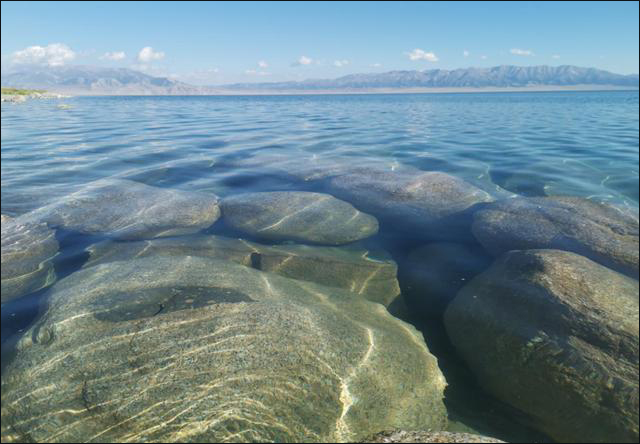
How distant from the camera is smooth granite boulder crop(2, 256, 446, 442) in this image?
2346 millimetres

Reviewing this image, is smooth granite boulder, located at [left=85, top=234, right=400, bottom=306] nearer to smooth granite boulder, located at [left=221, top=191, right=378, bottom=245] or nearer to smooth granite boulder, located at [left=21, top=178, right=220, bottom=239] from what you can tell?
smooth granite boulder, located at [left=221, top=191, right=378, bottom=245]

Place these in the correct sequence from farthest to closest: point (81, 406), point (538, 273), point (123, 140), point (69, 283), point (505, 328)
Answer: point (123, 140) → point (69, 283) → point (538, 273) → point (505, 328) → point (81, 406)

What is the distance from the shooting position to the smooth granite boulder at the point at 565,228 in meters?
3.98

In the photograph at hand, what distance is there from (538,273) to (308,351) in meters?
2.35

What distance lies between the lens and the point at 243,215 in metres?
6.26

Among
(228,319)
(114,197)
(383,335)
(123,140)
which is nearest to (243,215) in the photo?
(114,197)

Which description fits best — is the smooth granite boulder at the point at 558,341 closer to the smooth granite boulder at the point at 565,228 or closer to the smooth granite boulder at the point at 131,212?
the smooth granite boulder at the point at 565,228

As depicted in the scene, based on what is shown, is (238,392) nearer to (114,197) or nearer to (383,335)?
(383,335)

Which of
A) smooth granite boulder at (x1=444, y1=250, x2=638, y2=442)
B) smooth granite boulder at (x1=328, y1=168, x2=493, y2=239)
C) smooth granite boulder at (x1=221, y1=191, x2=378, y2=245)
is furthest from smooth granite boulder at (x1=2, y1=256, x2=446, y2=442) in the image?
smooth granite boulder at (x1=328, y1=168, x2=493, y2=239)

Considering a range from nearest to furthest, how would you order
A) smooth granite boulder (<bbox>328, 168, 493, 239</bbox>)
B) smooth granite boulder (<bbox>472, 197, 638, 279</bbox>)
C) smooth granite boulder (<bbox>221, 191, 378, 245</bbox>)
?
smooth granite boulder (<bbox>472, 197, 638, 279</bbox>) < smooth granite boulder (<bbox>221, 191, 378, 245</bbox>) < smooth granite boulder (<bbox>328, 168, 493, 239</bbox>)

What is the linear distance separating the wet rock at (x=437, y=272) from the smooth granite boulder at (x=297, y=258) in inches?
8.5

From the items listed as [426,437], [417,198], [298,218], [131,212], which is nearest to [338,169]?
[417,198]

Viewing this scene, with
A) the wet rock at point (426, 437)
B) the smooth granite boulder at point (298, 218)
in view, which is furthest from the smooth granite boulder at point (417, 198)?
the wet rock at point (426, 437)

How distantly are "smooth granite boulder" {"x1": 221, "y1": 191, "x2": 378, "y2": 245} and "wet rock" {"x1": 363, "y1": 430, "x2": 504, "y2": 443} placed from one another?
326cm
